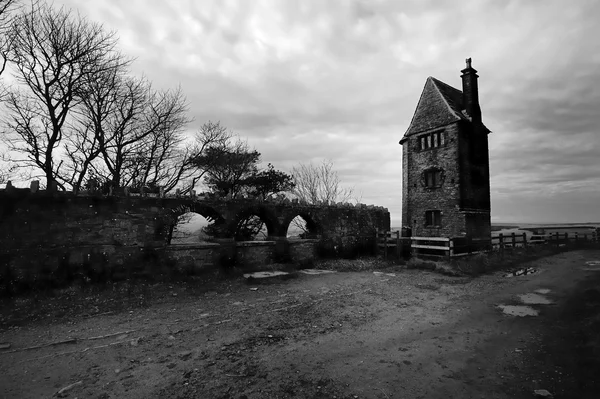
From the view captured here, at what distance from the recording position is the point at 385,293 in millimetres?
9430

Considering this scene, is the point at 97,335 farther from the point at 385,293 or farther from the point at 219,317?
the point at 385,293

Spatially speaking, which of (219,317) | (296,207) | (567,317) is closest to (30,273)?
(219,317)

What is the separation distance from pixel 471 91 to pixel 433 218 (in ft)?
31.4

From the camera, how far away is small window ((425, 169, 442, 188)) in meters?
20.8

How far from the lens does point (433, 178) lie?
2147cm

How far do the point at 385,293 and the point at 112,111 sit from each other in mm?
18150

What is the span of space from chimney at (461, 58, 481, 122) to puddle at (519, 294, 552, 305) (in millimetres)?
15811

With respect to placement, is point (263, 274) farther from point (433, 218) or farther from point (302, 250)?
point (433, 218)

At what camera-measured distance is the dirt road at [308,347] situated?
4.01 meters

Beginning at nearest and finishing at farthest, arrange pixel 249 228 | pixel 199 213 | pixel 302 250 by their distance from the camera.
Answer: pixel 199 213 → pixel 302 250 → pixel 249 228

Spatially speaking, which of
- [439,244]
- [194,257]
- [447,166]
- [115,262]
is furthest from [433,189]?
[115,262]

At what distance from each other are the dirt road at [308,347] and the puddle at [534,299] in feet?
0.33

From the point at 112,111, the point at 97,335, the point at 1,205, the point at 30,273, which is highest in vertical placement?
the point at 112,111

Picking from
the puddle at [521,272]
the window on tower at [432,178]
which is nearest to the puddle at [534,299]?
the puddle at [521,272]
